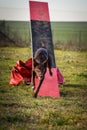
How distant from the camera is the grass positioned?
3.54 metres

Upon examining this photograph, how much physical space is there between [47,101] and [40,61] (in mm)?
333

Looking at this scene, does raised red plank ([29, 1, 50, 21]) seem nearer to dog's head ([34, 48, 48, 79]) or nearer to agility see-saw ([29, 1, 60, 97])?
agility see-saw ([29, 1, 60, 97])

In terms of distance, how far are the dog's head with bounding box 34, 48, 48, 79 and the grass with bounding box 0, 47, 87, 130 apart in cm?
11

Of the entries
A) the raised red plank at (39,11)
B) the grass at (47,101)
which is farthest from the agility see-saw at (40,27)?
the grass at (47,101)

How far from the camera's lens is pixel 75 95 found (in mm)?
4223

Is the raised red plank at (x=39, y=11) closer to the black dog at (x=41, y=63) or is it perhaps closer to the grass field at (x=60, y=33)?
the grass field at (x=60, y=33)

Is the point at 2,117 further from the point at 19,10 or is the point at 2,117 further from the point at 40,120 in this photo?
the point at 19,10

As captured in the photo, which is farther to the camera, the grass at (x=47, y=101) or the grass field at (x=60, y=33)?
the grass field at (x=60, y=33)

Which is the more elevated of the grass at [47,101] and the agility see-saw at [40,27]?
the agility see-saw at [40,27]

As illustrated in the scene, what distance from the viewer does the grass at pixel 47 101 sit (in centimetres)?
354

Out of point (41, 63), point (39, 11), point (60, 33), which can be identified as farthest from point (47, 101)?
point (39, 11)

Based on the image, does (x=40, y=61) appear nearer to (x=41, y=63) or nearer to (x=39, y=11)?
(x=41, y=63)

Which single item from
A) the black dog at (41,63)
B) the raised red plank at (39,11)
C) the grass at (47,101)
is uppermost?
the raised red plank at (39,11)

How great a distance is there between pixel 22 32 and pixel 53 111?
0.72m
